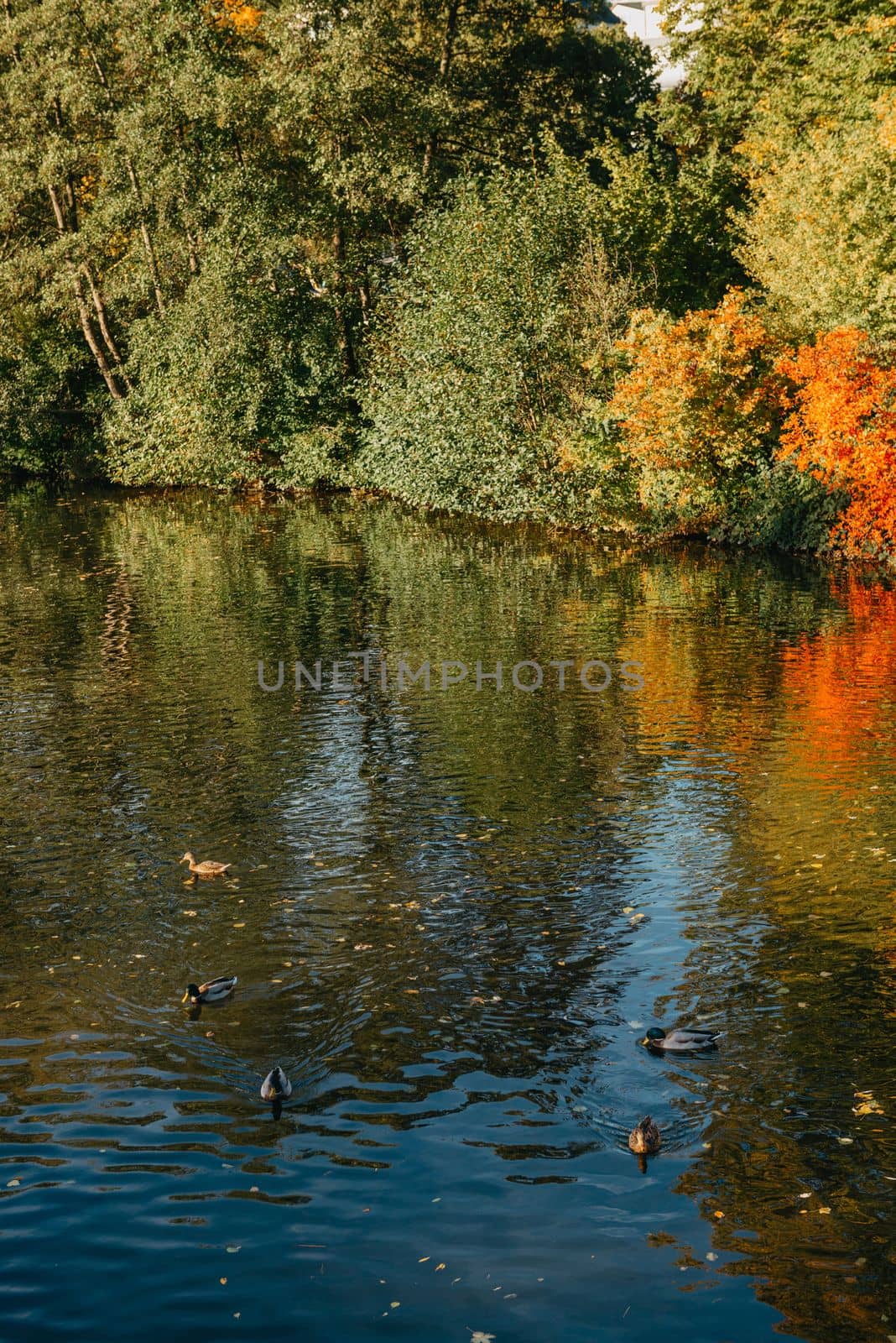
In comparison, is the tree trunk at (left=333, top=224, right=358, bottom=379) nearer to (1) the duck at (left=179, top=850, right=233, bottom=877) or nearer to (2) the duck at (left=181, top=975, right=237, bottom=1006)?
(1) the duck at (left=179, top=850, right=233, bottom=877)

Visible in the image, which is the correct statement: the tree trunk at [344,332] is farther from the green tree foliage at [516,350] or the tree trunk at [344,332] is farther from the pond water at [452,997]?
the pond water at [452,997]

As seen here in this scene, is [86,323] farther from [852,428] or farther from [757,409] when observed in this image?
[852,428]

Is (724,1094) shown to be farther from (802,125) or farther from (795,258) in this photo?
(802,125)

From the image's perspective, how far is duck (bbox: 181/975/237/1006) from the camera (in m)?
10.8

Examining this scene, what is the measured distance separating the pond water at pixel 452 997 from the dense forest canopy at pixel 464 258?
12.5 metres

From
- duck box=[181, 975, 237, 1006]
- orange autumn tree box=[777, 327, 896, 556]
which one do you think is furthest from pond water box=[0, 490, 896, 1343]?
orange autumn tree box=[777, 327, 896, 556]

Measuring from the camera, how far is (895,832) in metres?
14.5

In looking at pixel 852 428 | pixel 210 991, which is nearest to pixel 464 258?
pixel 852 428

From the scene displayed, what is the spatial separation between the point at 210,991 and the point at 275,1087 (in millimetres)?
1625

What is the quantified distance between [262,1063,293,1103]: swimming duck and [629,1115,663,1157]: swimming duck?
2.65 metres

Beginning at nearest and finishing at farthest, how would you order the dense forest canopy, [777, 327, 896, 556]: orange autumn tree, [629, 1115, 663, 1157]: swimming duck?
[629, 1115, 663, 1157]: swimming duck
[777, 327, 896, 556]: orange autumn tree
the dense forest canopy

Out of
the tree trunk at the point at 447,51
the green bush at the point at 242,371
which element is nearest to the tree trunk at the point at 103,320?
the green bush at the point at 242,371

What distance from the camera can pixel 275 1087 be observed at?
373 inches

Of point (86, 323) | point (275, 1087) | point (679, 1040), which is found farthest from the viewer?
point (86, 323)
